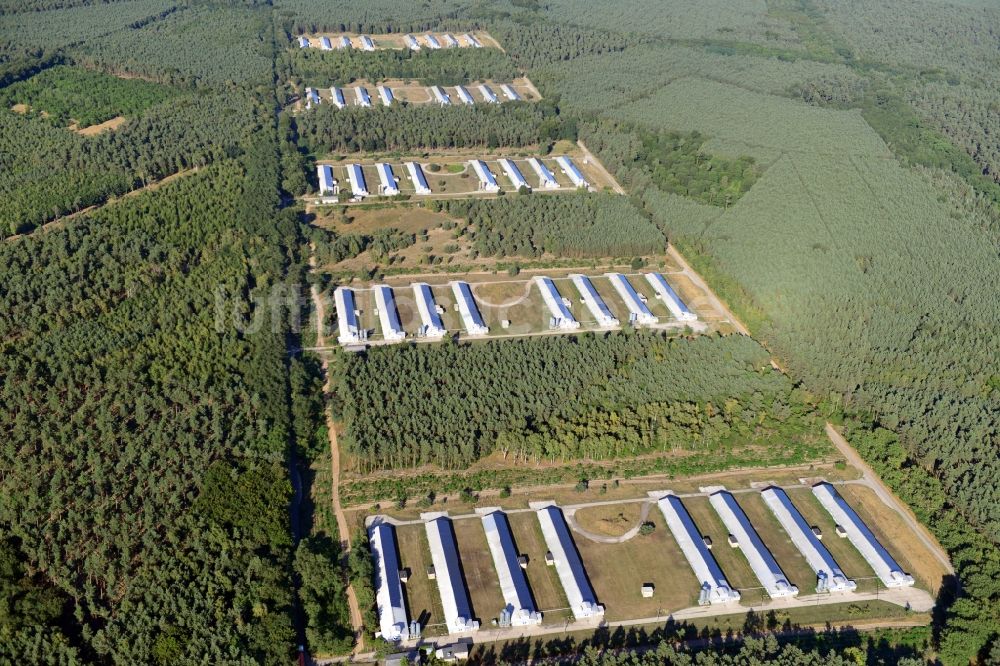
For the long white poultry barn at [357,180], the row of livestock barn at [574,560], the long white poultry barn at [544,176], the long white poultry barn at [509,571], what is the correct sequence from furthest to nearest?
the long white poultry barn at [544,176] < the long white poultry barn at [357,180] < the row of livestock barn at [574,560] < the long white poultry barn at [509,571]

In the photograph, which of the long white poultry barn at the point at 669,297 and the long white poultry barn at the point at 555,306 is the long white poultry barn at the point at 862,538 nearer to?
the long white poultry barn at the point at 669,297

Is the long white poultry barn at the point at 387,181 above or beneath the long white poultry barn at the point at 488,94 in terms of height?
beneath

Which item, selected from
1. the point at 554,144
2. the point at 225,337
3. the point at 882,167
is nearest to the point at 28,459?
the point at 225,337

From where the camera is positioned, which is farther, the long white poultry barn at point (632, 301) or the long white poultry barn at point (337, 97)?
the long white poultry barn at point (337, 97)

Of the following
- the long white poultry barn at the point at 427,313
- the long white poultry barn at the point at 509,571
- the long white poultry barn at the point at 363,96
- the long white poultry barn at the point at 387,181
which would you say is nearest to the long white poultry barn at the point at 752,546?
the long white poultry barn at the point at 509,571

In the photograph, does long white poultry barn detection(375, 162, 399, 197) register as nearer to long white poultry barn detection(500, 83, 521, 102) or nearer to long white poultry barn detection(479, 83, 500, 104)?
long white poultry barn detection(479, 83, 500, 104)

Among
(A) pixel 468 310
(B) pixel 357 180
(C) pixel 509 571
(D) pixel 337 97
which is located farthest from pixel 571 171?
(C) pixel 509 571

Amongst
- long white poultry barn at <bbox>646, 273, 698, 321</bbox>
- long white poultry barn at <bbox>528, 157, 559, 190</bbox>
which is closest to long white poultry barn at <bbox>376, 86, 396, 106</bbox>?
long white poultry barn at <bbox>528, 157, 559, 190</bbox>

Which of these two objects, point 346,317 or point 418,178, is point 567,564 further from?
point 418,178
